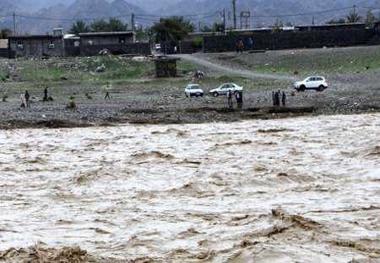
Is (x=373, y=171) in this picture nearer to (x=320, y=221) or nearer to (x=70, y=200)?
(x=320, y=221)

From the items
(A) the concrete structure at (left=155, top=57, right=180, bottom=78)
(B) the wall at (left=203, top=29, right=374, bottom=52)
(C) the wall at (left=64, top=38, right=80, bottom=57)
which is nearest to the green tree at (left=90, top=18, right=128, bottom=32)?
(C) the wall at (left=64, top=38, right=80, bottom=57)

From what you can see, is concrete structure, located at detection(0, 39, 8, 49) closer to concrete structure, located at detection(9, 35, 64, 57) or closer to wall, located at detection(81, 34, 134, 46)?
concrete structure, located at detection(9, 35, 64, 57)

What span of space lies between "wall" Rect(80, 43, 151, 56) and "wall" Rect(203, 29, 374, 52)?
7.37 meters

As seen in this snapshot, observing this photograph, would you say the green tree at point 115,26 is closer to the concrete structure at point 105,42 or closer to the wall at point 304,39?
the concrete structure at point 105,42

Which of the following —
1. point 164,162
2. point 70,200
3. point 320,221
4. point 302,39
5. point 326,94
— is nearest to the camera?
point 320,221

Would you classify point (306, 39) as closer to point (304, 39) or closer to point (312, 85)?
point (304, 39)

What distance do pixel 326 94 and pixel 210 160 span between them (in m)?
19.9

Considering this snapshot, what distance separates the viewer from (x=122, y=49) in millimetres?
83625

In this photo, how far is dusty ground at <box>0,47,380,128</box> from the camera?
33.9 m

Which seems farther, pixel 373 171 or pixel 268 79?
pixel 268 79

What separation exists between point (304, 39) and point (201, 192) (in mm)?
64101

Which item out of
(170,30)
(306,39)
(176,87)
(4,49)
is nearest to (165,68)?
(176,87)

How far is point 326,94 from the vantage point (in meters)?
41.4

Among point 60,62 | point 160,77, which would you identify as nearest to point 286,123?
point 160,77
